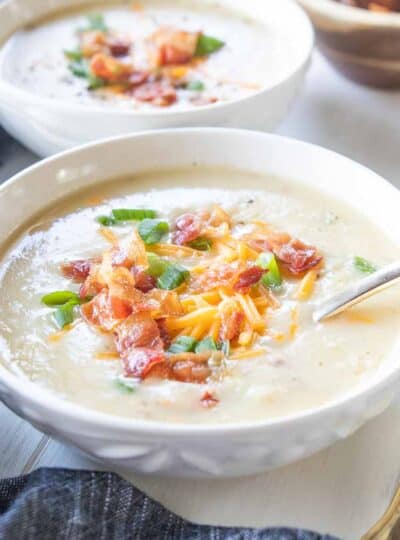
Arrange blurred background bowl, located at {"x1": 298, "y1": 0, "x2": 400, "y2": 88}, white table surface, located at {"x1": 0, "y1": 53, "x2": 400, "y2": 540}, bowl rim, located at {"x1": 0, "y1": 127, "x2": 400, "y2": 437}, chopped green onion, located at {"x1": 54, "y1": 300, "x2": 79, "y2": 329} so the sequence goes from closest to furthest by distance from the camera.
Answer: bowl rim, located at {"x1": 0, "y1": 127, "x2": 400, "y2": 437}, white table surface, located at {"x1": 0, "y1": 53, "x2": 400, "y2": 540}, chopped green onion, located at {"x1": 54, "y1": 300, "x2": 79, "y2": 329}, blurred background bowl, located at {"x1": 298, "y1": 0, "x2": 400, "y2": 88}

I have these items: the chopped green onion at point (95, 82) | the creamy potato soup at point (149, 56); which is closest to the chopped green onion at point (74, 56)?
the creamy potato soup at point (149, 56)

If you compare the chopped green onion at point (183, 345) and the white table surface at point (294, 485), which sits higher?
the chopped green onion at point (183, 345)

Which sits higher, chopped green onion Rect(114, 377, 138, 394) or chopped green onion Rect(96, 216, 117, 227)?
chopped green onion Rect(114, 377, 138, 394)

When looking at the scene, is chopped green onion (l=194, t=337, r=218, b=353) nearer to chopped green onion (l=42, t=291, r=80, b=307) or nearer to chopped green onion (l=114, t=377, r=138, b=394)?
chopped green onion (l=114, t=377, r=138, b=394)

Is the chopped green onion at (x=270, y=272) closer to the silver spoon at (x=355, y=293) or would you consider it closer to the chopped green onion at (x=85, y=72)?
the silver spoon at (x=355, y=293)

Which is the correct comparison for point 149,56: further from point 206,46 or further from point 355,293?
point 355,293

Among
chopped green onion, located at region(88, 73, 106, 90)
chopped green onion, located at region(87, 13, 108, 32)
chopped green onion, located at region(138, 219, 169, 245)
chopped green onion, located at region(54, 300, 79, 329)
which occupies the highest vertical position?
chopped green onion, located at region(54, 300, 79, 329)

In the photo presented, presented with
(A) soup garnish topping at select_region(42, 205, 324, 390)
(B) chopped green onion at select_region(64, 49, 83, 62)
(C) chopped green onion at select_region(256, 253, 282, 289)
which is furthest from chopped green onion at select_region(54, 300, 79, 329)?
(B) chopped green onion at select_region(64, 49, 83, 62)
